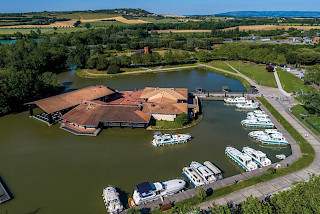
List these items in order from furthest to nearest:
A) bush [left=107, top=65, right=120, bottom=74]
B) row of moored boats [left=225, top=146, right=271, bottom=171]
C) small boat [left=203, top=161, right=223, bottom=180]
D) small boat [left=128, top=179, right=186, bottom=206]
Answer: bush [left=107, top=65, right=120, bottom=74]
row of moored boats [left=225, top=146, right=271, bottom=171]
small boat [left=203, top=161, right=223, bottom=180]
small boat [left=128, top=179, right=186, bottom=206]

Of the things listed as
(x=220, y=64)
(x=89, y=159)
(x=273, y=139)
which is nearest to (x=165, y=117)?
(x=89, y=159)

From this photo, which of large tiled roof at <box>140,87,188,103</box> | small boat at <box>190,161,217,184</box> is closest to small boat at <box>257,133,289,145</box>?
small boat at <box>190,161,217,184</box>

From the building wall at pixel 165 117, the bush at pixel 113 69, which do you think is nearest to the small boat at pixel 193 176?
the building wall at pixel 165 117

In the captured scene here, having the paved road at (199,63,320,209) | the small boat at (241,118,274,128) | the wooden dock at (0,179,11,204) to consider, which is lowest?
the wooden dock at (0,179,11,204)

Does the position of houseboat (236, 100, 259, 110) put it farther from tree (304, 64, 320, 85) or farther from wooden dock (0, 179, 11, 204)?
wooden dock (0, 179, 11, 204)

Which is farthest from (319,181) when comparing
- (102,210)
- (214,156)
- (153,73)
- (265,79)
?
(153,73)

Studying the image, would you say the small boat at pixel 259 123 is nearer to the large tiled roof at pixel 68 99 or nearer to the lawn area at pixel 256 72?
the lawn area at pixel 256 72

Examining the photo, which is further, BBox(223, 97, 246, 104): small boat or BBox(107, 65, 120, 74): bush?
BBox(107, 65, 120, 74): bush
